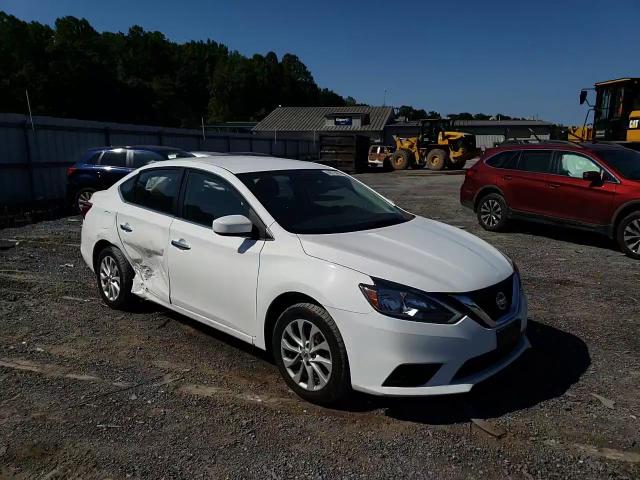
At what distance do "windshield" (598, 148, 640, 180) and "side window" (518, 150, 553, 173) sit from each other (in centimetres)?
83

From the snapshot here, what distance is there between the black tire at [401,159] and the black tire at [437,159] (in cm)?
148

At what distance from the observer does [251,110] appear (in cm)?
11044

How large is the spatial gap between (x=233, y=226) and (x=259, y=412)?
123cm

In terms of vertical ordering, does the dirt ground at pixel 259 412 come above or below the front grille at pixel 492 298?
below

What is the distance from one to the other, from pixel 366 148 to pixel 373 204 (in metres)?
26.8

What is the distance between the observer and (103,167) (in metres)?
11.1

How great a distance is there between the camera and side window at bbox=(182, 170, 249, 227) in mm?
3947

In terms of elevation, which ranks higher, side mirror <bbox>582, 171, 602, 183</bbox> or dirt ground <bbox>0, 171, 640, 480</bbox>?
side mirror <bbox>582, 171, 602, 183</bbox>

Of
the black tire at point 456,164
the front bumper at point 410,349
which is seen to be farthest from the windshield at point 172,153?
the black tire at point 456,164

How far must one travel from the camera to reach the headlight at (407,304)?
2994 mm

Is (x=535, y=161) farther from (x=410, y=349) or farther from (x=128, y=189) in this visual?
(x=410, y=349)

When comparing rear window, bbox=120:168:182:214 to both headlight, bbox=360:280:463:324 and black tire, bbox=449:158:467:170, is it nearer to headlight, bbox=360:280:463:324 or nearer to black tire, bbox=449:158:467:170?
headlight, bbox=360:280:463:324

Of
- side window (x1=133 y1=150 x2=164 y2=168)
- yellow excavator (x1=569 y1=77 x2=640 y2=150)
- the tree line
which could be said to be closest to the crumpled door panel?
side window (x1=133 y1=150 x2=164 y2=168)

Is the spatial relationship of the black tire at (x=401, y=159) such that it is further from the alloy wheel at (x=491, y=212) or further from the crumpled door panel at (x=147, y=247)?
the crumpled door panel at (x=147, y=247)
